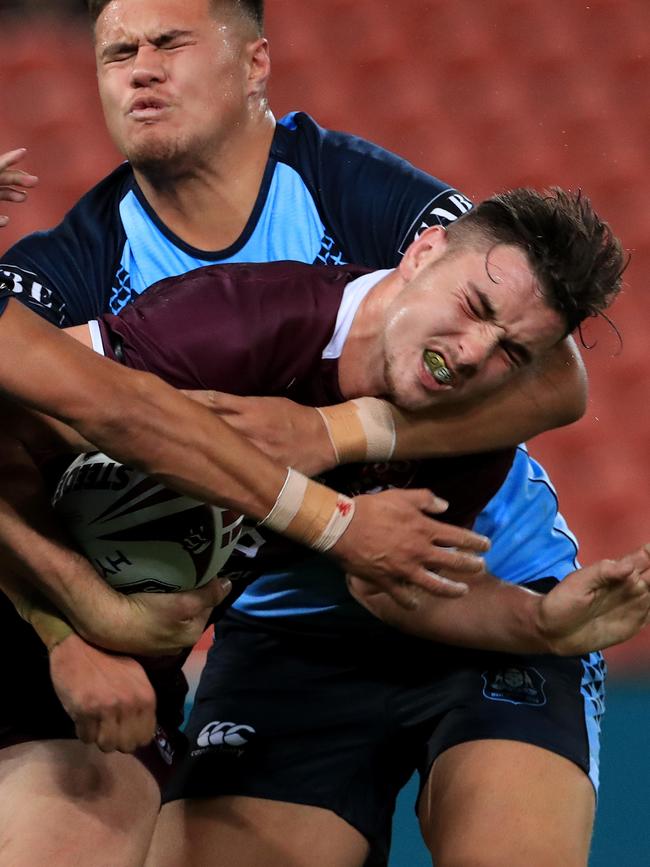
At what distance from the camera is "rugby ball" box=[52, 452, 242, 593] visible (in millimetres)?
1500

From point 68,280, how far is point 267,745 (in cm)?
70

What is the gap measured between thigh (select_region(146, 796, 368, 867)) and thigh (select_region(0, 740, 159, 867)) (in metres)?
0.19

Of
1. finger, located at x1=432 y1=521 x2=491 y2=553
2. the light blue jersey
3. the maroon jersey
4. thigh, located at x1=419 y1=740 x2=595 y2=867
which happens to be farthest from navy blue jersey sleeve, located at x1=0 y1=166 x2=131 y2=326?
thigh, located at x1=419 y1=740 x2=595 y2=867

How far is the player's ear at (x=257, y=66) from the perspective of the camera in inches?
83.7

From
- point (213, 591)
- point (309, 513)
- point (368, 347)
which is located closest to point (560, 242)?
point (368, 347)

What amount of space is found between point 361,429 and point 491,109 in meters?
2.19

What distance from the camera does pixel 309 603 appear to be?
6.46 feet

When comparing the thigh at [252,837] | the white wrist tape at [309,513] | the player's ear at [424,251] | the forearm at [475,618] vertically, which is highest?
the player's ear at [424,251]

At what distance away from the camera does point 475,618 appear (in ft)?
5.98

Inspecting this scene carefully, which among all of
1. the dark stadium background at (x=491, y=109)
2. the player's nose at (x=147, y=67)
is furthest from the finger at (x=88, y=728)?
the dark stadium background at (x=491, y=109)

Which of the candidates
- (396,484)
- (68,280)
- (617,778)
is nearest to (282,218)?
(68,280)

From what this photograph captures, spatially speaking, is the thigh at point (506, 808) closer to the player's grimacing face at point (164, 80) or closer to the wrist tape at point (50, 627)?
the wrist tape at point (50, 627)

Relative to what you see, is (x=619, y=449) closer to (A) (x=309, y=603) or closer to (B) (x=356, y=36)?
(B) (x=356, y=36)

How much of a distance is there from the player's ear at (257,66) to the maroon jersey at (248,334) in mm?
487
